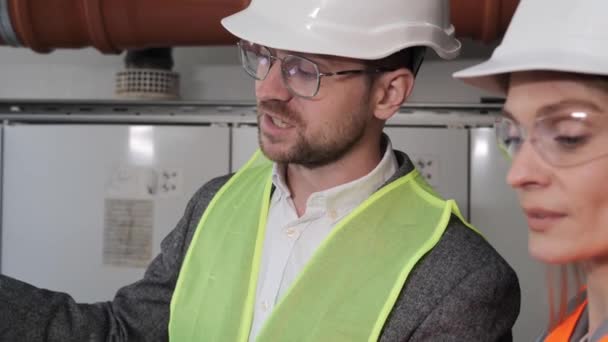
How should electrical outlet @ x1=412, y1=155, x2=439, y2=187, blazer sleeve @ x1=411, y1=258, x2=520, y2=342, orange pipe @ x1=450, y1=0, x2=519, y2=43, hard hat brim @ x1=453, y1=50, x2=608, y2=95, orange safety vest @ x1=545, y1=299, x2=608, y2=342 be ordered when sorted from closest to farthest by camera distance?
hard hat brim @ x1=453, y1=50, x2=608, y2=95 → orange safety vest @ x1=545, y1=299, x2=608, y2=342 → blazer sleeve @ x1=411, y1=258, x2=520, y2=342 → orange pipe @ x1=450, y1=0, x2=519, y2=43 → electrical outlet @ x1=412, y1=155, x2=439, y2=187

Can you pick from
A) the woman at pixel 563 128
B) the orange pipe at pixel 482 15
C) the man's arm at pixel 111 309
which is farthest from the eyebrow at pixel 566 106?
the orange pipe at pixel 482 15

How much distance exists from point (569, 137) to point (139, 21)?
125 cm

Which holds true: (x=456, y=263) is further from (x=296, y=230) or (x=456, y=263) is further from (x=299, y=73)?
(x=299, y=73)

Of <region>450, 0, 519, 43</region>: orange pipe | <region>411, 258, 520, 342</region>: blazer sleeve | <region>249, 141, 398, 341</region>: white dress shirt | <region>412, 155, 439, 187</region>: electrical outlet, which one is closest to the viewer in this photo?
<region>411, 258, 520, 342</region>: blazer sleeve

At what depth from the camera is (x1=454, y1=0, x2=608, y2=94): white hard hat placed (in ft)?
2.06

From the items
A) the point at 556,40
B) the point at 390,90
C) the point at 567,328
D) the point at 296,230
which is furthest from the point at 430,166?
the point at 556,40

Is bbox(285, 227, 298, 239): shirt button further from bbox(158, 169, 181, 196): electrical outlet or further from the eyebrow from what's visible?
bbox(158, 169, 181, 196): electrical outlet

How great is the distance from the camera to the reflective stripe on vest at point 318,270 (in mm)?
988

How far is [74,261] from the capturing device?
185cm

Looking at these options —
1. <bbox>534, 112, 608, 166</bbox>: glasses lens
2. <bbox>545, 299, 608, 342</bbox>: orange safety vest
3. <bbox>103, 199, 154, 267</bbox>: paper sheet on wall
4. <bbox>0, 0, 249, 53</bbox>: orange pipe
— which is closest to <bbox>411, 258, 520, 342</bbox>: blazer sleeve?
<bbox>545, 299, 608, 342</bbox>: orange safety vest

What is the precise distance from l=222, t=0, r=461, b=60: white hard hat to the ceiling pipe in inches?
20.9

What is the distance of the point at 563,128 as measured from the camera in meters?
0.64

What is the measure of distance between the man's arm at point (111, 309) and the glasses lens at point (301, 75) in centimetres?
32

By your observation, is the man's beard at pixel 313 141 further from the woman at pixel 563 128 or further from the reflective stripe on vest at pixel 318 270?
the woman at pixel 563 128
